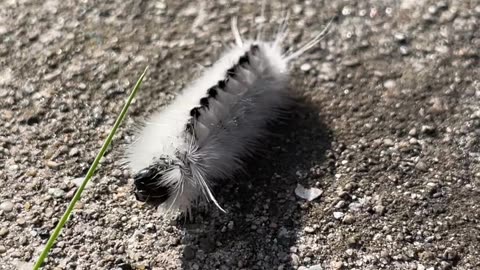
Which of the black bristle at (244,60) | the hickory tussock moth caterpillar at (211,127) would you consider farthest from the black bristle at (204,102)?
the black bristle at (244,60)

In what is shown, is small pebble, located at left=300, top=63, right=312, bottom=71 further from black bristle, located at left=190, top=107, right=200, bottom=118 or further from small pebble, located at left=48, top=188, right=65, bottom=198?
small pebble, located at left=48, top=188, right=65, bottom=198

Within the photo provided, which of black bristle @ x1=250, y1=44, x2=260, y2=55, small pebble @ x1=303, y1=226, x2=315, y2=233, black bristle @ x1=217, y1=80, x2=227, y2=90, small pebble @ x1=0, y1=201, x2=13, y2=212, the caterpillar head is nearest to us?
the caterpillar head

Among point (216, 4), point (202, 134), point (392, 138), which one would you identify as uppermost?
point (216, 4)

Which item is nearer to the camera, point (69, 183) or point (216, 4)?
point (69, 183)

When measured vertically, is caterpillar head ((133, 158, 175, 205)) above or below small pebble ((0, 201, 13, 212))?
above

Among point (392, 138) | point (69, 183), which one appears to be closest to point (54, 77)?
point (69, 183)

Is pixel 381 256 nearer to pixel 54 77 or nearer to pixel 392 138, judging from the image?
pixel 392 138

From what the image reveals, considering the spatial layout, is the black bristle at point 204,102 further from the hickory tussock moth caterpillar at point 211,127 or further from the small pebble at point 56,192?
the small pebble at point 56,192

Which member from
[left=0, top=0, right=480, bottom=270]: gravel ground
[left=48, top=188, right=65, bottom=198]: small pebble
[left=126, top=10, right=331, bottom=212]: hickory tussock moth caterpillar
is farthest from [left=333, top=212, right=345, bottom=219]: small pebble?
[left=48, top=188, right=65, bottom=198]: small pebble
